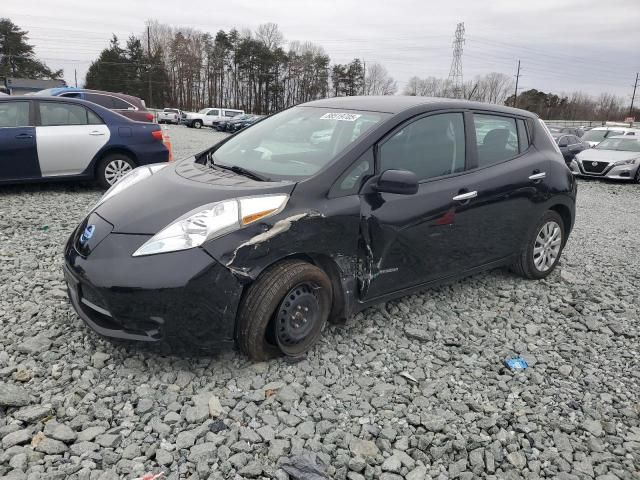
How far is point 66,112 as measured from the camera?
7.35 m

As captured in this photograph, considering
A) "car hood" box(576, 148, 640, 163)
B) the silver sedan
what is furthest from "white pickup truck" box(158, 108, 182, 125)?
"car hood" box(576, 148, 640, 163)

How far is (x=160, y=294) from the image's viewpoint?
2.60 metres

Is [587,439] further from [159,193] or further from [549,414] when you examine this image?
[159,193]

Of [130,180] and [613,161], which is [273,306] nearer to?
[130,180]

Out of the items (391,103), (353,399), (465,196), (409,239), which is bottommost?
(353,399)

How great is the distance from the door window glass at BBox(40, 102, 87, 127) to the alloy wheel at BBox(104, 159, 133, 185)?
0.70 meters

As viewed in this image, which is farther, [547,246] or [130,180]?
[547,246]

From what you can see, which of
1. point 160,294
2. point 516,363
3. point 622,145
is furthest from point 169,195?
point 622,145

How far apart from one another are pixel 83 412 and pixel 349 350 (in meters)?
1.60

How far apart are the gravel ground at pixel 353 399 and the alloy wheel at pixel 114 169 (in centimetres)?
376

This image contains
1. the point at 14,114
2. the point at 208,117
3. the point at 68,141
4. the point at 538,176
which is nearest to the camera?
the point at 538,176

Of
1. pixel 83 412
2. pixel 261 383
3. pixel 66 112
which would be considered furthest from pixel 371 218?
pixel 66 112

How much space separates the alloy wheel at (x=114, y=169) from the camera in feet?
25.0

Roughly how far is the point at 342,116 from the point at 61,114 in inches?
215
